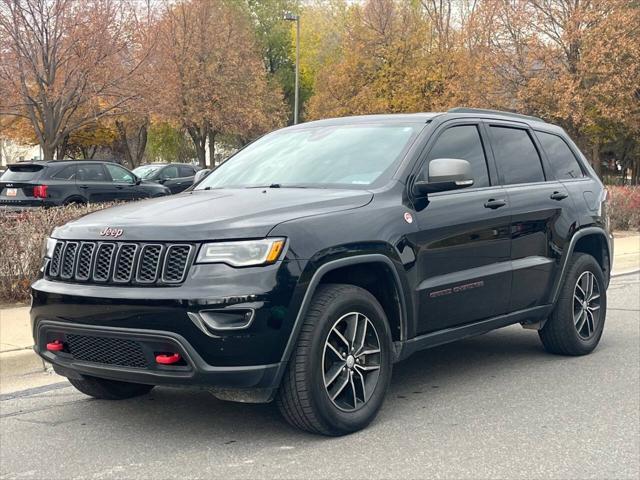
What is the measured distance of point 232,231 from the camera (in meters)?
4.44

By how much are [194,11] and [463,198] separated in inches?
1504

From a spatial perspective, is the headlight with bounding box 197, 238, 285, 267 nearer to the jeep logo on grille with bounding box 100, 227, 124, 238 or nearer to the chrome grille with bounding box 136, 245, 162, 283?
the chrome grille with bounding box 136, 245, 162, 283

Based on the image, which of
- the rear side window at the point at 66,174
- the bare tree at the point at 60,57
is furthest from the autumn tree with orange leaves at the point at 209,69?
the rear side window at the point at 66,174

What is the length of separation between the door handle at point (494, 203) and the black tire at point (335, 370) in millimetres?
1326

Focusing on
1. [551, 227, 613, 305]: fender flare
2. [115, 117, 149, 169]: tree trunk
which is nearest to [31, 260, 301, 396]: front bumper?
[551, 227, 613, 305]: fender flare

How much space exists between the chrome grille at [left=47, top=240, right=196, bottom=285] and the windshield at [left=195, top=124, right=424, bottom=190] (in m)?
1.22

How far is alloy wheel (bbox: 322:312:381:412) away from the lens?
4.80 m

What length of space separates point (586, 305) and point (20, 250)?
5427 millimetres

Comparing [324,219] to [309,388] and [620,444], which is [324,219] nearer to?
[309,388]

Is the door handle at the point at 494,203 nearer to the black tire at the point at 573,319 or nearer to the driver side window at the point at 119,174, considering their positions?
the black tire at the point at 573,319

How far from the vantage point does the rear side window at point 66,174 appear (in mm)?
18981

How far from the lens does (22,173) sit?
18.6m

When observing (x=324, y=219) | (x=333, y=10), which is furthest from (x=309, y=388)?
(x=333, y=10)

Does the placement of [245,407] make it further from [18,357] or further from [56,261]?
[18,357]
